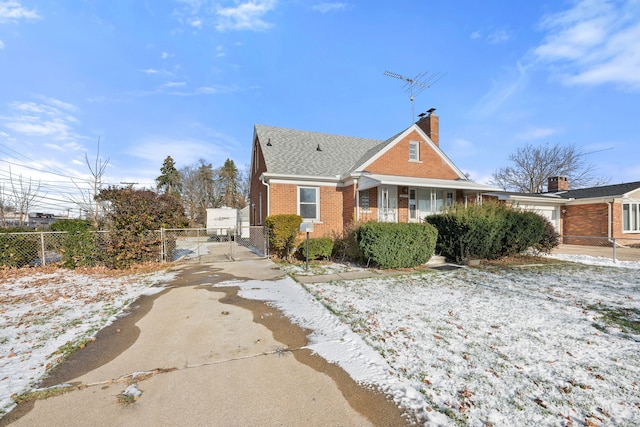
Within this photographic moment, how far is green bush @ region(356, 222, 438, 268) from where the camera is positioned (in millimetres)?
9094

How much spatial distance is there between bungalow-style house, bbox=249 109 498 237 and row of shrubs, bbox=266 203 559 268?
2122 mm

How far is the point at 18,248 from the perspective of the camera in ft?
30.6

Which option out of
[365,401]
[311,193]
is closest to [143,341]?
[365,401]

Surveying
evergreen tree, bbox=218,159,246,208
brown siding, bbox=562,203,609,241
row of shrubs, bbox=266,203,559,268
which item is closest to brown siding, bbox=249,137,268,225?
row of shrubs, bbox=266,203,559,268

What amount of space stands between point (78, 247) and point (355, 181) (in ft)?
37.5

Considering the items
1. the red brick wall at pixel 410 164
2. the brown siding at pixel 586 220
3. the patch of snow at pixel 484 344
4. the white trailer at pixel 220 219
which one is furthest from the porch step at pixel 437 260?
the white trailer at pixel 220 219

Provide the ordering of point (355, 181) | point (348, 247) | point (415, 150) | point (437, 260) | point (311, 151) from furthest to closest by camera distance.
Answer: point (311, 151)
point (415, 150)
point (355, 181)
point (437, 260)
point (348, 247)

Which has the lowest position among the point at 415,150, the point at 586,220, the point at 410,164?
the point at 586,220

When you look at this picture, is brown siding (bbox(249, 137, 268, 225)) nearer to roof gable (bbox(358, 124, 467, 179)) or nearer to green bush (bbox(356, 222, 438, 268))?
roof gable (bbox(358, 124, 467, 179))

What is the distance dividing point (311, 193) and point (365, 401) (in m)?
11.4

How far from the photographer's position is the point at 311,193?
13625 mm

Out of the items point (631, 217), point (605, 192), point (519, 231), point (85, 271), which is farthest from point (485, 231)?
point (631, 217)

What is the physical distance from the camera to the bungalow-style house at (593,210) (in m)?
16.9

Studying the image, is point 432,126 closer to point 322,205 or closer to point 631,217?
point 322,205
